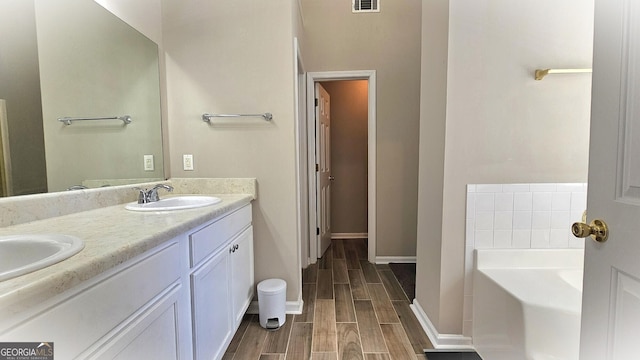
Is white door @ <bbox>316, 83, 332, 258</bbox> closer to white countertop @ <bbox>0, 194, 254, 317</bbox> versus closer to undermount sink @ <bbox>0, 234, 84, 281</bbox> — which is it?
white countertop @ <bbox>0, 194, 254, 317</bbox>

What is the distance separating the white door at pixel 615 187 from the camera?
2.09 ft

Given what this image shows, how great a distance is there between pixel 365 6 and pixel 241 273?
2.92m

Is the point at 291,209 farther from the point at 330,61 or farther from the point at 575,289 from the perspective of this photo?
the point at 330,61

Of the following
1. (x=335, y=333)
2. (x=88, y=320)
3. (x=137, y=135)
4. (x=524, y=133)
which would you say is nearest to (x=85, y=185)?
(x=137, y=135)

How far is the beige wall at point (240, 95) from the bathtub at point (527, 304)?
123 cm

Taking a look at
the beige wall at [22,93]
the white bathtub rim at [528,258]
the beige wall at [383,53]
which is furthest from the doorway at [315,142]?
the beige wall at [22,93]

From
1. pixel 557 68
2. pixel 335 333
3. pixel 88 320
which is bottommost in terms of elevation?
pixel 335 333

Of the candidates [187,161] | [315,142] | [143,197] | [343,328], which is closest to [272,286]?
[343,328]

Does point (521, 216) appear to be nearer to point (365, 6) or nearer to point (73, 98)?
point (73, 98)

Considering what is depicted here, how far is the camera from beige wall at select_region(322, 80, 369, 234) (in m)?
3.92

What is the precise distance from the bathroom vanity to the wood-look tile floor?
0.26 meters

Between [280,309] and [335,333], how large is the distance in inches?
15.7

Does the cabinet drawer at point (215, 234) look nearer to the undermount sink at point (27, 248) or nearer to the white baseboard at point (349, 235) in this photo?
the undermount sink at point (27, 248)

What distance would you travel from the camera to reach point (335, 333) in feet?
5.75
